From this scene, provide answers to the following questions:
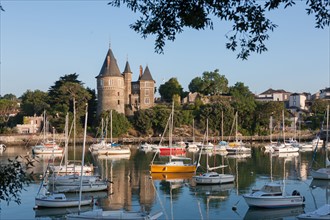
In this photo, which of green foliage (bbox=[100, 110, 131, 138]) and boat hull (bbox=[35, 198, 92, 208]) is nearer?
boat hull (bbox=[35, 198, 92, 208])

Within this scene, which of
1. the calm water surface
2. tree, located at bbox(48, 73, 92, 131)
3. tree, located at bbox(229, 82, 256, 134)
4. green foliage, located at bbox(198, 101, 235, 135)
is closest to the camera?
the calm water surface

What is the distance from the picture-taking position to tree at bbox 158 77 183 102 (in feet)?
372

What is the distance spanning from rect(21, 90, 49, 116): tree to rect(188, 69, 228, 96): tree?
37.8 metres

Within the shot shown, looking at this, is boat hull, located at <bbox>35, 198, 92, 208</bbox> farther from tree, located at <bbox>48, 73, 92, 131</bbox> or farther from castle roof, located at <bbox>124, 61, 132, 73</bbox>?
castle roof, located at <bbox>124, 61, 132, 73</bbox>

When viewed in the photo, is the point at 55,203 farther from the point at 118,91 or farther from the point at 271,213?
the point at 118,91

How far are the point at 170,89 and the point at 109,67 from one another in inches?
892

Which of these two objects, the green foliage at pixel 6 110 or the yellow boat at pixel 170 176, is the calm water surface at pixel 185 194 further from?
the green foliage at pixel 6 110

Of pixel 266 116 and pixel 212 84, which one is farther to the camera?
pixel 212 84

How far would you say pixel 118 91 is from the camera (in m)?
95.4

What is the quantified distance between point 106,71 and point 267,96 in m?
73.7

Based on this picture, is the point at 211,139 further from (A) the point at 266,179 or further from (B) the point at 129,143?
(A) the point at 266,179

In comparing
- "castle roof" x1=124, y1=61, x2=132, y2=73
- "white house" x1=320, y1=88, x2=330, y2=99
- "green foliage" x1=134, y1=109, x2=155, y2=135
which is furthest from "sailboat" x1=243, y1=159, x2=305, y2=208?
"white house" x1=320, y1=88, x2=330, y2=99

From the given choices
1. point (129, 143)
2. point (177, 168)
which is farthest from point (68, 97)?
point (177, 168)

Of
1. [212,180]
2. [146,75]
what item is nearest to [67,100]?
[146,75]
